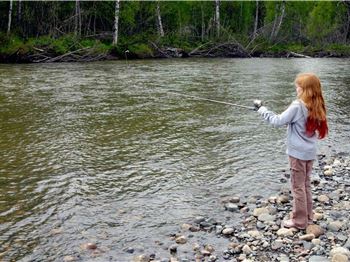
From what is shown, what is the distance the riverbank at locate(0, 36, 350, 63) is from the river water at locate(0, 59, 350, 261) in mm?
12306

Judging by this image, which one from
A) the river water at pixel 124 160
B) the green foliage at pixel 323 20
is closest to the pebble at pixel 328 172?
the river water at pixel 124 160

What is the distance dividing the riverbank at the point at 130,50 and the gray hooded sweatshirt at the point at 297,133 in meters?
25.1

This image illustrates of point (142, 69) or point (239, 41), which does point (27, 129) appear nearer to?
point (142, 69)

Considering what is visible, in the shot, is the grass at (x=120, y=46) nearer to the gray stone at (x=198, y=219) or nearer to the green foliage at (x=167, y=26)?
the green foliage at (x=167, y=26)

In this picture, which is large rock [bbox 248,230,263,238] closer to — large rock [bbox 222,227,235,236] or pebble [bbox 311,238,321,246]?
large rock [bbox 222,227,235,236]

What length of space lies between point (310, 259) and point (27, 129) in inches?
301

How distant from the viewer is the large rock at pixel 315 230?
5.55 meters

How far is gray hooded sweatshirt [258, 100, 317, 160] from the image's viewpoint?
5.45 m

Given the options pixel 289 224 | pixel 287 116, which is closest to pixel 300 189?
pixel 289 224

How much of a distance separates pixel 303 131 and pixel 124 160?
3973mm

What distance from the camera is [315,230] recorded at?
18.4ft

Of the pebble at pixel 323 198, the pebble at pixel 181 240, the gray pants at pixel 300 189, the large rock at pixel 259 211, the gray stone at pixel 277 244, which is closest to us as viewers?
the gray stone at pixel 277 244

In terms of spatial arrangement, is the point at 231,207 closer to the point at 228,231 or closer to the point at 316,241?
the point at 228,231

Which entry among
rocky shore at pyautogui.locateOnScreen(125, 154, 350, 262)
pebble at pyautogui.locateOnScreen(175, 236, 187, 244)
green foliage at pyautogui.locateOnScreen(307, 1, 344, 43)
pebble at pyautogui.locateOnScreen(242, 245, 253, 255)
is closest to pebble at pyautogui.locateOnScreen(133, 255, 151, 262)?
rocky shore at pyautogui.locateOnScreen(125, 154, 350, 262)
